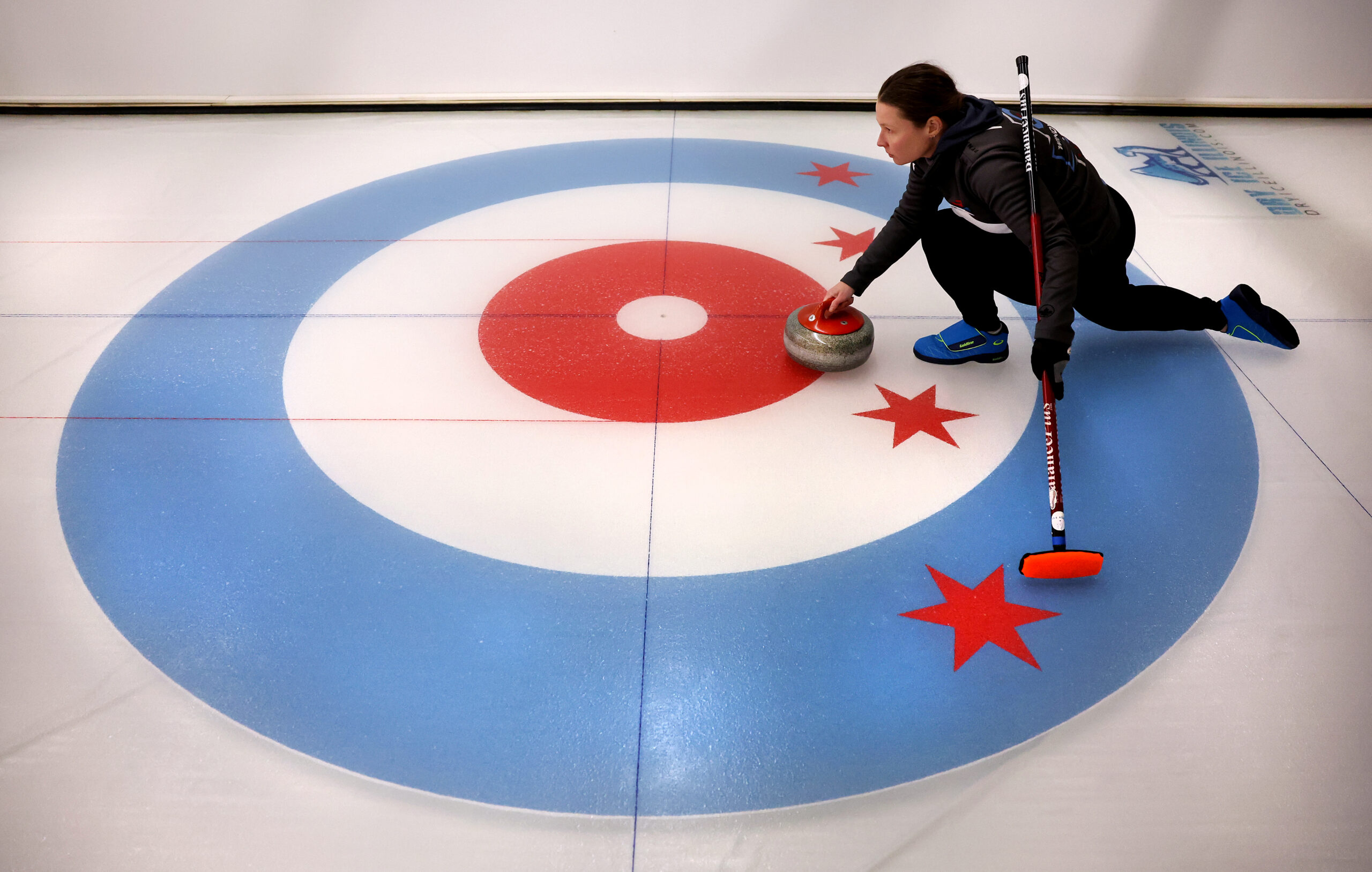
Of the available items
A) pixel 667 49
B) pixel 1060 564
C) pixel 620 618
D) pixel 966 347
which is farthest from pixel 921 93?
pixel 667 49

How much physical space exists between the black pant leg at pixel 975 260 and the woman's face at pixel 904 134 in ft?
1.58

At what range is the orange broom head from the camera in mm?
2418

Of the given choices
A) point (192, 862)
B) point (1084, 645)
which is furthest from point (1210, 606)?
point (192, 862)

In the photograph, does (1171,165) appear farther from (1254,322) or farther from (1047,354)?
(1047,354)

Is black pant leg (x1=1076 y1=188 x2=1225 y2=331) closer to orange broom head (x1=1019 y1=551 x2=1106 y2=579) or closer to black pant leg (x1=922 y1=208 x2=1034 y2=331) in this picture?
black pant leg (x1=922 y1=208 x2=1034 y2=331)

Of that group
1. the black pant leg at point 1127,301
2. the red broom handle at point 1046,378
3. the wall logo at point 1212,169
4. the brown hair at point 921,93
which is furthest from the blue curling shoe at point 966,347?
the wall logo at point 1212,169

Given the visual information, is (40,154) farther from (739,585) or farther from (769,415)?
(739,585)

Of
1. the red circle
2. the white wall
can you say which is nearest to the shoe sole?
the red circle

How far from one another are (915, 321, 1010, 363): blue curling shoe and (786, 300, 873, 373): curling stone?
0.34 m

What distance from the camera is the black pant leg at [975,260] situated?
316 centimetres

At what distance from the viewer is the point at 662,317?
3.78 m

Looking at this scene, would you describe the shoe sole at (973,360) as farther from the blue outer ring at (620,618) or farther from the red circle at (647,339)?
the red circle at (647,339)

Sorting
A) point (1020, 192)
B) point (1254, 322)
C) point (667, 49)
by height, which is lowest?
point (1254, 322)

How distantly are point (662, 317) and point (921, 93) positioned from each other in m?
1.53
